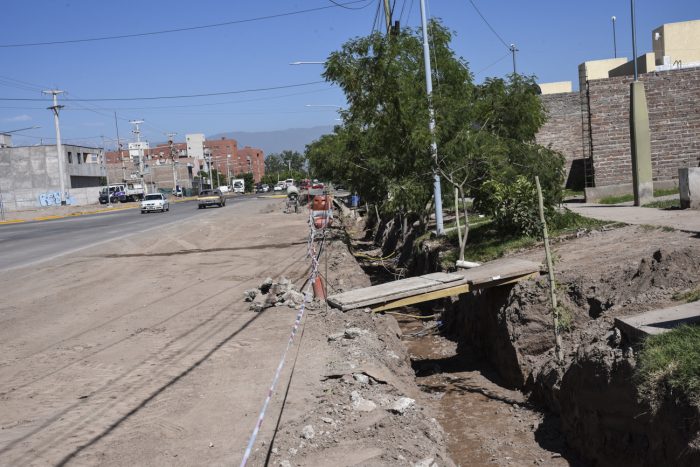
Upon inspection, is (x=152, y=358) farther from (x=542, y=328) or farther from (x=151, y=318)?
(x=542, y=328)

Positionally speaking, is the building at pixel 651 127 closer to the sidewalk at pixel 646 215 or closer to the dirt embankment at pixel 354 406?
the sidewalk at pixel 646 215

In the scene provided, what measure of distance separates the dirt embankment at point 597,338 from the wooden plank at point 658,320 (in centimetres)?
17

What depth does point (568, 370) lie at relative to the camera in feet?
28.0

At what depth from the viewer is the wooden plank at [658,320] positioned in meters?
7.14

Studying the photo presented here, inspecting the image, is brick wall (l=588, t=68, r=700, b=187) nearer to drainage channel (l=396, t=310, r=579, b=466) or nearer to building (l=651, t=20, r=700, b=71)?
drainage channel (l=396, t=310, r=579, b=466)

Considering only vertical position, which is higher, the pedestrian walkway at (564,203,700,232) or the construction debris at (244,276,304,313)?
the pedestrian walkway at (564,203,700,232)

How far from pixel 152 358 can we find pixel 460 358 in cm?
530

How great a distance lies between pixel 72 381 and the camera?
943 cm

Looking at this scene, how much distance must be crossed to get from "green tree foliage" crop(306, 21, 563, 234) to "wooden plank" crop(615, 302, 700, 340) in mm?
7084

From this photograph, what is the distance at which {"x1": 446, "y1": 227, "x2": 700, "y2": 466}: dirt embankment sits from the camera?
21.6 feet

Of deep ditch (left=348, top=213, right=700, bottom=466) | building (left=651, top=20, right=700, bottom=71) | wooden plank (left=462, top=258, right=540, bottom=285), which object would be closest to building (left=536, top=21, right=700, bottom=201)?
deep ditch (left=348, top=213, right=700, bottom=466)

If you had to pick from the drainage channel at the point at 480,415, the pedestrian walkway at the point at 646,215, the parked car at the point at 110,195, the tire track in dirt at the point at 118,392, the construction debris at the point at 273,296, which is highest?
the parked car at the point at 110,195

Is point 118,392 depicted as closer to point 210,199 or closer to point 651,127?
point 651,127

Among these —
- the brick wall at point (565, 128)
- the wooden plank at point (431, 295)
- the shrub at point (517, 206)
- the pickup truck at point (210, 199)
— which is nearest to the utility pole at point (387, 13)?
the brick wall at point (565, 128)
